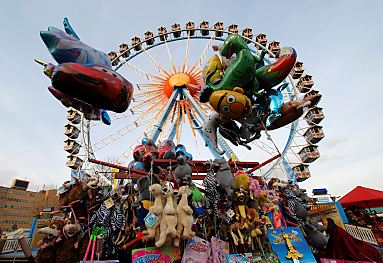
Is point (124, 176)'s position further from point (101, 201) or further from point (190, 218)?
point (190, 218)

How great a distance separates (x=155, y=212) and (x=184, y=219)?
223mm

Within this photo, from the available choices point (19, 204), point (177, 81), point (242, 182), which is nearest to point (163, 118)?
point (177, 81)

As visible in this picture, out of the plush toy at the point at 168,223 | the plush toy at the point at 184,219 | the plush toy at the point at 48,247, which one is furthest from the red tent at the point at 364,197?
the plush toy at the point at 48,247

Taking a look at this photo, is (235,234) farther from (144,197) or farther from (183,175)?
(144,197)

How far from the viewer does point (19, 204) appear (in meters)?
27.1

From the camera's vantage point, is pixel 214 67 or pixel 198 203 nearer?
pixel 198 203

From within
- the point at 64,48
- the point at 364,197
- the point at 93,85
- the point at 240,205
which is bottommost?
the point at 240,205

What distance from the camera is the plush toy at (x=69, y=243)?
1763 millimetres

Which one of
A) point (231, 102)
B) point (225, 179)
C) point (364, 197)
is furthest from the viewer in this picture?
point (364, 197)

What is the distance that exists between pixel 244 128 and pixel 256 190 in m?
0.88

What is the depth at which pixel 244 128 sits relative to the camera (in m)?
2.62

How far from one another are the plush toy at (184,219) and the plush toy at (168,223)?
0.13 feet

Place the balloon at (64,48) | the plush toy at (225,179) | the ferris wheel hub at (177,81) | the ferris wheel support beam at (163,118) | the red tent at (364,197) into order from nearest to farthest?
the balloon at (64,48) → the plush toy at (225,179) → the red tent at (364,197) → the ferris wheel support beam at (163,118) → the ferris wheel hub at (177,81)

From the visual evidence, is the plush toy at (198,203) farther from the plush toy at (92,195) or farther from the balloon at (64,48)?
the balloon at (64,48)
